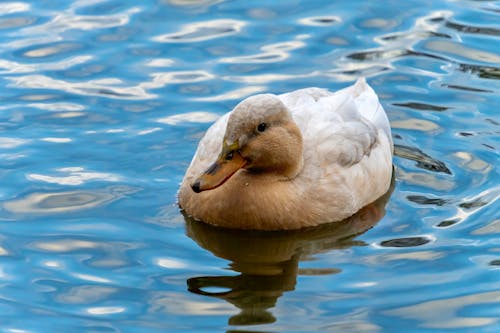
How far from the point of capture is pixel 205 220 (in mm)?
11227

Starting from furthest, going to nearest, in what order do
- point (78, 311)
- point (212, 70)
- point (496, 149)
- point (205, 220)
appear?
1. point (212, 70)
2. point (496, 149)
3. point (205, 220)
4. point (78, 311)

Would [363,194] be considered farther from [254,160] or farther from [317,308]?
[317,308]

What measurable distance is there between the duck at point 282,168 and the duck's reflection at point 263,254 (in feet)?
0.26

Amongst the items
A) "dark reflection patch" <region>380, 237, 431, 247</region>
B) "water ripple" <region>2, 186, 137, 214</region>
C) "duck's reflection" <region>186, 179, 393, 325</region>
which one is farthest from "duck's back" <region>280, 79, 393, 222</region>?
"water ripple" <region>2, 186, 137, 214</region>

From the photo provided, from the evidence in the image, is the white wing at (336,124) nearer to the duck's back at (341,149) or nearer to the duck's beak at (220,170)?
the duck's back at (341,149)

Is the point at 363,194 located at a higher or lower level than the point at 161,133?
lower

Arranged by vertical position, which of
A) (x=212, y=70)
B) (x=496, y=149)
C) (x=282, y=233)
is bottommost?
(x=282, y=233)

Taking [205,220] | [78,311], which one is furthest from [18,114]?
[78,311]

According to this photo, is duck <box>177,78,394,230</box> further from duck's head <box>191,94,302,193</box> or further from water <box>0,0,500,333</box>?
water <box>0,0,500,333</box>

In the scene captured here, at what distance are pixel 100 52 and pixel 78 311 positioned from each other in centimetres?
540

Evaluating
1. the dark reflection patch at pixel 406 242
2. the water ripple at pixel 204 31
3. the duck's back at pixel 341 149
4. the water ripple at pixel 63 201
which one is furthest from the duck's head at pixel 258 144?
the water ripple at pixel 204 31

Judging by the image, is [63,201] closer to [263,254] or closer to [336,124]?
[263,254]

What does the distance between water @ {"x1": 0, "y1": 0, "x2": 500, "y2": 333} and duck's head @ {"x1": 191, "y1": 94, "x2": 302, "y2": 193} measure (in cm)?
58

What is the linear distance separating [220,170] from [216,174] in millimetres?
50
